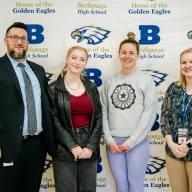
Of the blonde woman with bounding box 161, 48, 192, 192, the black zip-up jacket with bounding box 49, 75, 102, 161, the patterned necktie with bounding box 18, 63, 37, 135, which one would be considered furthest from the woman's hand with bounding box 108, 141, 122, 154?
the patterned necktie with bounding box 18, 63, 37, 135

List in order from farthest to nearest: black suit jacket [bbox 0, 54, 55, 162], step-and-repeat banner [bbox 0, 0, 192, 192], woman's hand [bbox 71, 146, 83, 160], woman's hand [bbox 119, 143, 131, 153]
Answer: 1. step-and-repeat banner [bbox 0, 0, 192, 192]
2. woman's hand [bbox 119, 143, 131, 153]
3. woman's hand [bbox 71, 146, 83, 160]
4. black suit jacket [bbox 0, 54, 55, 162]

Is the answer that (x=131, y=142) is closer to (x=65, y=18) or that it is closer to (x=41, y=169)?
(x=41, y=169)

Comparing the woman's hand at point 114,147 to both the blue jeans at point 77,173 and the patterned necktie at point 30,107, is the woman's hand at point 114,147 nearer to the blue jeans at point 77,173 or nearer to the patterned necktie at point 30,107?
the blue jeans at point 77,173

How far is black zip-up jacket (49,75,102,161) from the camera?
2.12 meters

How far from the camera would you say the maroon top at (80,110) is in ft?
7.07

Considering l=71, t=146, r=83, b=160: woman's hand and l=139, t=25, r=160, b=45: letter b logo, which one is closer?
l=71, t=146, r=83, b=160: woman's hand

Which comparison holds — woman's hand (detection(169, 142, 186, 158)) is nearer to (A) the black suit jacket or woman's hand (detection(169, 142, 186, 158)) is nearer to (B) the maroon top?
(B) the maroon top

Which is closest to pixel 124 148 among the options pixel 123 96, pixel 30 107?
pixel 123 96

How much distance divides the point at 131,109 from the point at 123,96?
13cm

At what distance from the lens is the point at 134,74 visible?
242 cm

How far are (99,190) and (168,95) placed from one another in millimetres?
1361

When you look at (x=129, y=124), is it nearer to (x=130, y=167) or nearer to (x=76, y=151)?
(x=130, y=167)

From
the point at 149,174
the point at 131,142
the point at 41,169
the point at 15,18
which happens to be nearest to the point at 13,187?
the point at 41,169

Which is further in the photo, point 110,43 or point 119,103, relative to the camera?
point 110,43
